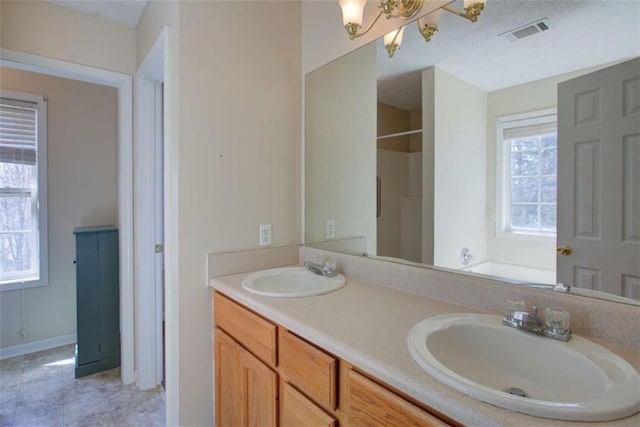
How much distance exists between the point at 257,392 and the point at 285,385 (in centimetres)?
21

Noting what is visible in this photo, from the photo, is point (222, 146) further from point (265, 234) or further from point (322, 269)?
point (322, 269)

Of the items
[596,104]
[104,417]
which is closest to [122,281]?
[104,417]

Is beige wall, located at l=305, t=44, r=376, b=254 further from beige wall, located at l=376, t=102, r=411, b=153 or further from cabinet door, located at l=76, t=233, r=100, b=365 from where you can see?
cabinet door, located at l=76, t=233, r=100, b=365

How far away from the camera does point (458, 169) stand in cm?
122

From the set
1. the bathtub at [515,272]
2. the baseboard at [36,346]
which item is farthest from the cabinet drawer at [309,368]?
the baseboard at [36,346]

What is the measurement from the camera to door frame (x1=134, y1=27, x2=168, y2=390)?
2.07m

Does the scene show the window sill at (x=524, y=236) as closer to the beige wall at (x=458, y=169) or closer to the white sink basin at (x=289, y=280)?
the beige wall at (x=458, y=169)

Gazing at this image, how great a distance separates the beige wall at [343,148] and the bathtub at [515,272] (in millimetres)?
505

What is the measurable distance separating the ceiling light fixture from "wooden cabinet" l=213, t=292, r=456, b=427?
123 cm

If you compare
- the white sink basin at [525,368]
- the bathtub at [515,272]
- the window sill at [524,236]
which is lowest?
the white sink basin at [525,368]

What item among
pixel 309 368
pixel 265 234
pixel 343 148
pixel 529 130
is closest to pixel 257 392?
pixel 309 368

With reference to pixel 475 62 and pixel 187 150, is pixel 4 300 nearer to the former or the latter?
pixel 187 150

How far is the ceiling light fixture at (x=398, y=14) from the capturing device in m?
1.14

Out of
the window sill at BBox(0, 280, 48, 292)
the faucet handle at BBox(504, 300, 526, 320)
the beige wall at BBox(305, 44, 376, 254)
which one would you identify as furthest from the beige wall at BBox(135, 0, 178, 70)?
the window sill at BBox(0, 280, 48, 292)
